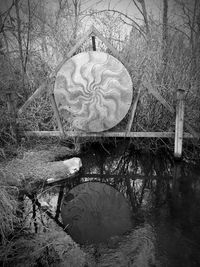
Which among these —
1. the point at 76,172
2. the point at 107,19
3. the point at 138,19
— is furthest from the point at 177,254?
the point at 138,19

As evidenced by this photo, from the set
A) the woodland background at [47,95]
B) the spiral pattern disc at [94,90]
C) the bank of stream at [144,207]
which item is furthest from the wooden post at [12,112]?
the bank of stream at [144,207]

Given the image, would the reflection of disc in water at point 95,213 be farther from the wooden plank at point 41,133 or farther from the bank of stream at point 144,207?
the wooden plank at point 41,133

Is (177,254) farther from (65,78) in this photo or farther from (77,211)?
(65,78)

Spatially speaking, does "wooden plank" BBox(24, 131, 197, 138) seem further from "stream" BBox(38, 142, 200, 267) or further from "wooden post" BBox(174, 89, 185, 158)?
"stream" BBox(38, 142, 200, 267)

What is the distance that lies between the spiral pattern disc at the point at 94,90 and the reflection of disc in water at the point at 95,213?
1.28 meters

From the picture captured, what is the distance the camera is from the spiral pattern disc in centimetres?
450

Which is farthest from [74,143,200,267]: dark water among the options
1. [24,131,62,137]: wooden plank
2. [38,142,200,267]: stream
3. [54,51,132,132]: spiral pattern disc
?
[54,51,132,132]: spiral pattern disc

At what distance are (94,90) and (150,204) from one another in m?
2.25

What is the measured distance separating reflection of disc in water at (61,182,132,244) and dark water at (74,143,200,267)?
0.12 m

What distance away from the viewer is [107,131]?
491 cm

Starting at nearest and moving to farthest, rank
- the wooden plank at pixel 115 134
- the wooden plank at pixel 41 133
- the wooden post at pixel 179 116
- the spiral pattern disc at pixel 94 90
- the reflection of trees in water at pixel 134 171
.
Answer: the reflection of trees in water at pixel 134 171 < the wooden post at pixel 179 116 < the spiral pattern disc at pixel 94 90 < the wooden plank at pixel 115 134 < the wooden plank at pixel 41 133

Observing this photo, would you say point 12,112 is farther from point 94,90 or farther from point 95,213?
point 95,213

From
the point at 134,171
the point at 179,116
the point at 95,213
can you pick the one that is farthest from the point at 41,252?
the point at 179,116

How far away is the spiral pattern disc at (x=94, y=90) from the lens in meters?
4.50
